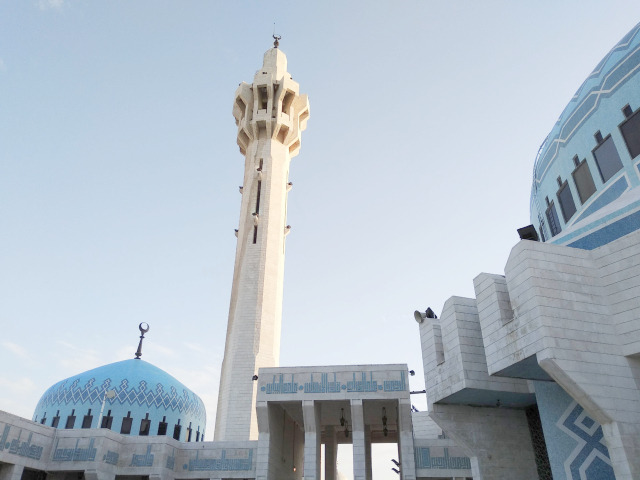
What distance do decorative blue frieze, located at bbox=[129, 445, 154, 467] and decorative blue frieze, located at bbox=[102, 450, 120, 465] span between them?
2.36 ft

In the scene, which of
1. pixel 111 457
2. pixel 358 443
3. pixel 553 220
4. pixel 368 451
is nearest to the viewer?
pixel 358 443

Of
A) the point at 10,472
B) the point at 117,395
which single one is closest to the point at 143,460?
the point at 10,472

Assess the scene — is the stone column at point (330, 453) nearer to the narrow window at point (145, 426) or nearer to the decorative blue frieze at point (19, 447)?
the narrow window at point (145, 426)

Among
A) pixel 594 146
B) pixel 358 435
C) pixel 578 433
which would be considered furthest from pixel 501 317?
pixel 358 435

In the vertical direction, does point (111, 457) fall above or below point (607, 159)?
below

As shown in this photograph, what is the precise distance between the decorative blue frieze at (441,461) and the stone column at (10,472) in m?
16.5

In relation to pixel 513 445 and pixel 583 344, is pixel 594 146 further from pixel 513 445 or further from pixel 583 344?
pixel 513 445

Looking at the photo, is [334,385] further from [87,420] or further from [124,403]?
[87,420]

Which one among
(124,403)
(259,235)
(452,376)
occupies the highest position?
(259,235)

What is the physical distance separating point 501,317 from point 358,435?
37.4 feet

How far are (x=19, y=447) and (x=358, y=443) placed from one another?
1407 cm

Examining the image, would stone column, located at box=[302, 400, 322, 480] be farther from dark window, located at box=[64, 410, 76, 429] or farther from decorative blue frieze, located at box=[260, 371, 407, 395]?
dark window, located at box=[64, 410, 76, 429]

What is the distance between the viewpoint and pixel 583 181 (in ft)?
68.6

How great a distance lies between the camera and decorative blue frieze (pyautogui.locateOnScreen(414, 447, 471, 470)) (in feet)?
77.0
